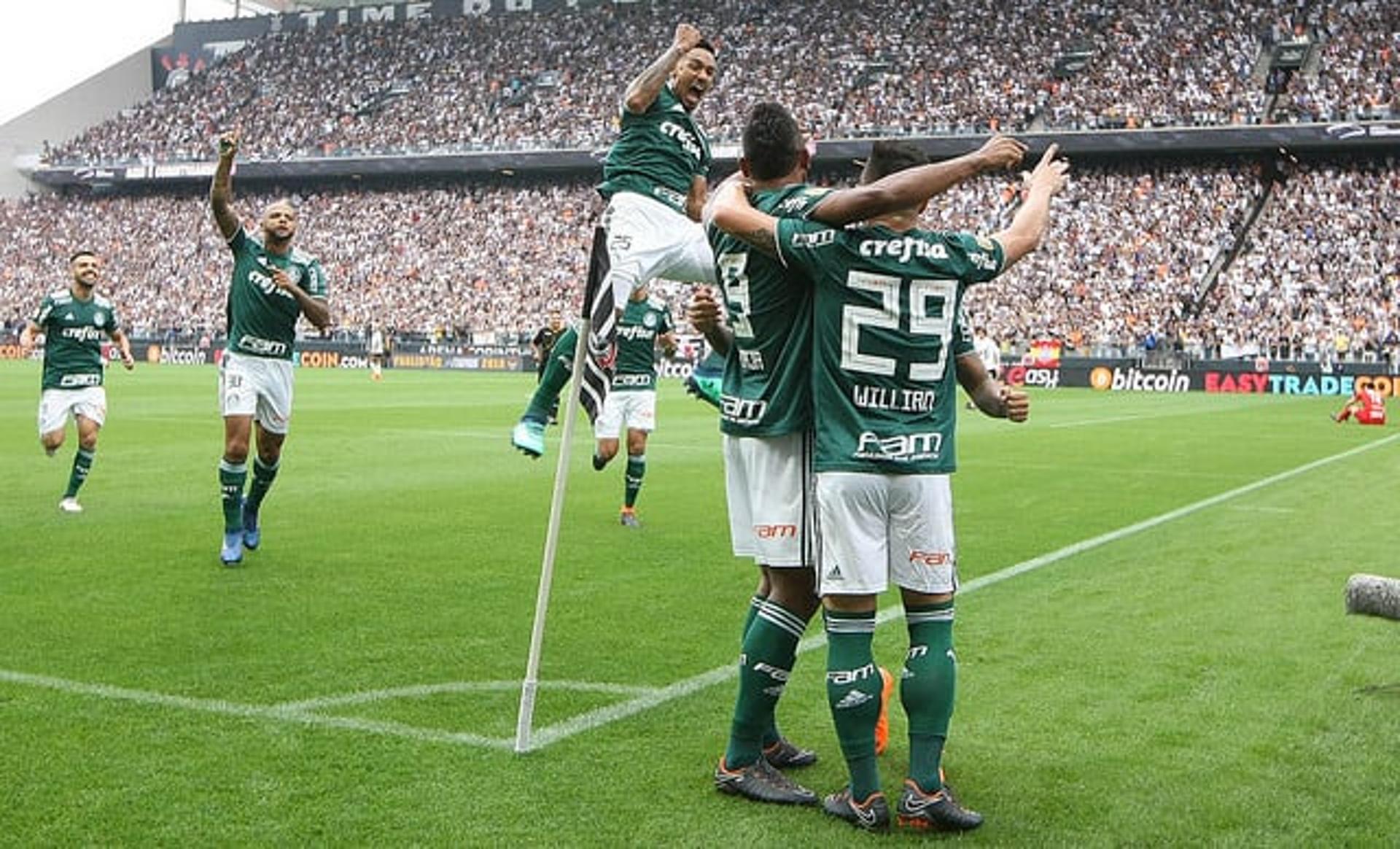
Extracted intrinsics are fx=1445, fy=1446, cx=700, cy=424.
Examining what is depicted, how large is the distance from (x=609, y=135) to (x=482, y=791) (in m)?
55.1

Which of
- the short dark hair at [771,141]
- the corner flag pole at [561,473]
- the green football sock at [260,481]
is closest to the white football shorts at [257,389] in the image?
the green football sock at [260,481]

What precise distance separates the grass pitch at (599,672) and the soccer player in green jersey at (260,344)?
1.91 ft

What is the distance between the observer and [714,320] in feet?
18.3

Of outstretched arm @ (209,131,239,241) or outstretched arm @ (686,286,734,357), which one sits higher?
outstretched arm @ (209,131,239,241)

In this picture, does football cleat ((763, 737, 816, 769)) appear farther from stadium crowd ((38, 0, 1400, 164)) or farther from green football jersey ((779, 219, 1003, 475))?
stadium crowd ((38, 0, 1400, 164))

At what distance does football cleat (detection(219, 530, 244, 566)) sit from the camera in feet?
31.7

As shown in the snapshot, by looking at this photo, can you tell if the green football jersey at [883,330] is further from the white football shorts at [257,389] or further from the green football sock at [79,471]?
the green football sock at [79,471]

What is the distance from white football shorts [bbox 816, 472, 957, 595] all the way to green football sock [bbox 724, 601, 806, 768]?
37 centimetres

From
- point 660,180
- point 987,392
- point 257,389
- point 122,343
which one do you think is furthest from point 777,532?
point 122,343

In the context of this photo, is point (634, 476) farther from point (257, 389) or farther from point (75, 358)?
point (75, 358)

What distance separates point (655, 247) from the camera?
742 cm

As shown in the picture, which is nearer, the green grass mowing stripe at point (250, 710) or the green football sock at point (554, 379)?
the green grass mowing stripe at point (250, 710)

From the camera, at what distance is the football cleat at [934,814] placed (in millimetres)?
4617

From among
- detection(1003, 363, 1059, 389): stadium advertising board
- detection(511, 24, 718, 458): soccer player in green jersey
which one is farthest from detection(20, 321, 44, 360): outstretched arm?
detection(1003, 363, 1059, 389): stadium advertising board
